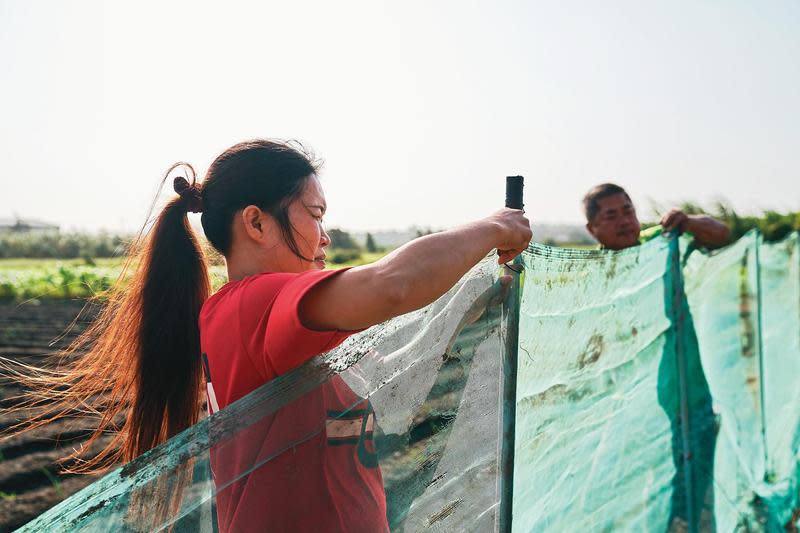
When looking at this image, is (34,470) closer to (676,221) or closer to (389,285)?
(676,221)

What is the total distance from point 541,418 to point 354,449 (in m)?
0.71

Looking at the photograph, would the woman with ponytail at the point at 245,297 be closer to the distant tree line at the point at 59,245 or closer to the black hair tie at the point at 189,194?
the black hair tie at the point at 189,194

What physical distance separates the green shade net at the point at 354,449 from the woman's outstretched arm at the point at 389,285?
0.18 m

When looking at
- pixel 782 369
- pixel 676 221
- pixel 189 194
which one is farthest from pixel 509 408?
pixel 782 369

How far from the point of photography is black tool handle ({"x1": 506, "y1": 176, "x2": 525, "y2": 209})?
142 centimetres

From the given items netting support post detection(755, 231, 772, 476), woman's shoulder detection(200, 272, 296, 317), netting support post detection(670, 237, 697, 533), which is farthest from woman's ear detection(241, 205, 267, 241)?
netting support post detection(755, 231, 772, 476)

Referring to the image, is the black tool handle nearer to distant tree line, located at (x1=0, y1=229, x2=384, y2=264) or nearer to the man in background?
the man in background

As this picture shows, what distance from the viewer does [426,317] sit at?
1.39 meters

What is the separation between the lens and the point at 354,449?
1.18 m

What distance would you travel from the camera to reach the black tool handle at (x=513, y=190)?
4.65 feet

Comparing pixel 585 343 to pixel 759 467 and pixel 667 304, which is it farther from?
pixel 759 467

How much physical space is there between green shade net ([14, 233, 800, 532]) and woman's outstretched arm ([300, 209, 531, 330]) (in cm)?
18

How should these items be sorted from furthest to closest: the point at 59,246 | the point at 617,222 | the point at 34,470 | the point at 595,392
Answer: the point at 59,246
the point at 34,470
the point at 617,222
the point at 595,392

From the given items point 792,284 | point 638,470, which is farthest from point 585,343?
point 792,284
